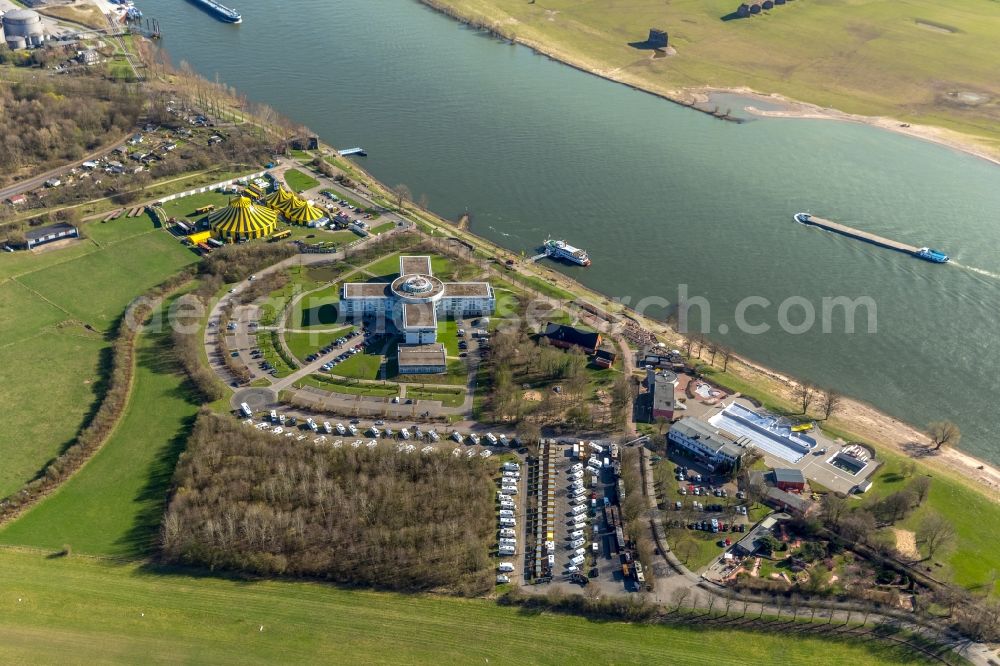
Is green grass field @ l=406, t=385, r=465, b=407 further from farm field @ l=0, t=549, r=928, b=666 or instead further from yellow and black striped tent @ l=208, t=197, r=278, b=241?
yellow and black striped tent @ l=208, t=197, r=278, b=241

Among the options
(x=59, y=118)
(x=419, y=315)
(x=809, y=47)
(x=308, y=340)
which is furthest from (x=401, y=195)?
(x=809, y=47)

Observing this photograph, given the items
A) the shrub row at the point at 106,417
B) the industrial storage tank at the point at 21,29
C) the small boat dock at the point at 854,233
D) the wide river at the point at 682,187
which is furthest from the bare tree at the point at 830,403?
the industrial storage tank at the point at 21,29

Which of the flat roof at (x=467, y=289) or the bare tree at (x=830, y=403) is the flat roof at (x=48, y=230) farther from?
the bare tree at (x=830, y=403)

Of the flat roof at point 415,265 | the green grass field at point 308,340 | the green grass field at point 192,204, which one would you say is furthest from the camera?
the green grass field at point 192,204

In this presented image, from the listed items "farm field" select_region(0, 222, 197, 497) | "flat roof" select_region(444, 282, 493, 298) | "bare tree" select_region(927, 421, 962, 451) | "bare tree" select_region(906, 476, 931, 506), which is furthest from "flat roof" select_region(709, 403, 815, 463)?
"farm field" select_region(0, 222, 197, 497)


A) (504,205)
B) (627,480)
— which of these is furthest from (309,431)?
(504,205)

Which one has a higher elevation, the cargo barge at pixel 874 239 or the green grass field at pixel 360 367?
the cargo barge at pixel 874 239

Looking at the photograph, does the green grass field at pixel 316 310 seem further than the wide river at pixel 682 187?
No

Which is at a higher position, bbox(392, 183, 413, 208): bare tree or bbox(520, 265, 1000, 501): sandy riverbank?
bbox(392, 183, 413, 208): bare tree
